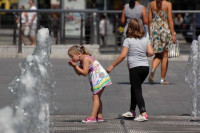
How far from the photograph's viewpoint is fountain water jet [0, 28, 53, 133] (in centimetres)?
483

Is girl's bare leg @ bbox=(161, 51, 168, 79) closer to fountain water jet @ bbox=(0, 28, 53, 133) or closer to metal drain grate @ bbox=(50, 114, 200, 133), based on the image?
metal drain grate @ bbox=(50, 114, 200, 133)

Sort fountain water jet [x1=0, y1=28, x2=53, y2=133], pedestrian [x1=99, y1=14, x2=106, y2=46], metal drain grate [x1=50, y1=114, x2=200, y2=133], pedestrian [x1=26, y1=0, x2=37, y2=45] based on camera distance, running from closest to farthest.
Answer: fountain water jet [x1=0, y1=28, x2=53, y2=133]
metal drain grate [x1=50, y1=114, x2=200, y2=133]
pedestrian [x1=26, y1=0, x2=37, y2=45]
pedestrian [x1=99, y1=14, x2=106, y2=46]

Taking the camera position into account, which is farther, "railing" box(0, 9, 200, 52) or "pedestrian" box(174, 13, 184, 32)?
"pedestrian" box(174, 13, 184, 32)

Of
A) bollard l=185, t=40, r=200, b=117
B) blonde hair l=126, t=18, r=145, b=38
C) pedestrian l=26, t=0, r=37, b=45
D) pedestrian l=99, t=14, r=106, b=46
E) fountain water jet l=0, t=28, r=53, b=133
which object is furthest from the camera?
pedestrian l=99, t=14, r=106, b=46

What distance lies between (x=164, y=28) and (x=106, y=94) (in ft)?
6.96

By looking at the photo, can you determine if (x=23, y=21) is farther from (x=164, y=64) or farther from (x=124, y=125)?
(x=124, y=125)

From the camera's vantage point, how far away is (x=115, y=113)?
395 inches

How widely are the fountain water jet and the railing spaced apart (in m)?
11.8

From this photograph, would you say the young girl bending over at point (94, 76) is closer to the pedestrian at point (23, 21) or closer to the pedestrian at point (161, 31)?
the pedestrian at point (161, 31)

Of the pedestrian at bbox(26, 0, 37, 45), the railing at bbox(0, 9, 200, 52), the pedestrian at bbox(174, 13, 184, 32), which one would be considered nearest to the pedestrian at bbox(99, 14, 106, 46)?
the railing at bbox(0, 9, 200, 52)

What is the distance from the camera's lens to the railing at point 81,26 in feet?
62.2

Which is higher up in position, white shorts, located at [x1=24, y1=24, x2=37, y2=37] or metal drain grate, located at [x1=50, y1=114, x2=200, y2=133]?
white shorts, located at [x1=24, y1=24, x2=37, y2=37]

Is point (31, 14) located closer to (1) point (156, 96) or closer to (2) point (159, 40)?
(2) point (159, 40)

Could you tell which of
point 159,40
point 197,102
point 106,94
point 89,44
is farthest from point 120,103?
point 89,44
